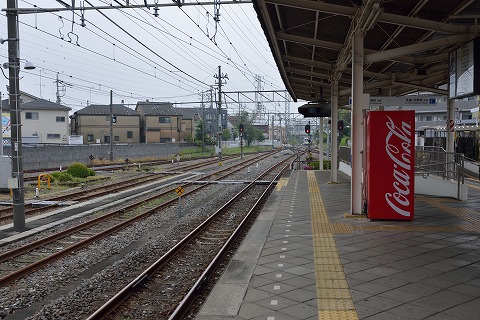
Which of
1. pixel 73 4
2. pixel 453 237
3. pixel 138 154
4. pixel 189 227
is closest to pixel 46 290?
pixel 189 227

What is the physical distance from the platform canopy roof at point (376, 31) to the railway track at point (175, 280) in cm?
464

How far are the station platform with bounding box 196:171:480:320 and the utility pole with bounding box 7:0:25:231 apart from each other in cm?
577

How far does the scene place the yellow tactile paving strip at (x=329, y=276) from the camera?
4.74m

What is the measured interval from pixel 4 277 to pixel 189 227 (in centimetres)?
492

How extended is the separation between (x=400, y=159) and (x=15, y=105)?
8.89 metres

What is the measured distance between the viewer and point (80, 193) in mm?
18047

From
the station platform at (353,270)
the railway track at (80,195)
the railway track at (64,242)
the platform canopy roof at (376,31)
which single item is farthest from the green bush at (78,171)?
the station platform at (353,270)

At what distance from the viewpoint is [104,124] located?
6231 centimetres

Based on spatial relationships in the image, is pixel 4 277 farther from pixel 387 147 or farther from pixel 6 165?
pixel 387 147

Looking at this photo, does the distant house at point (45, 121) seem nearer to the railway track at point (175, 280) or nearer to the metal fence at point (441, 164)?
the metal fence at point (441, 164)

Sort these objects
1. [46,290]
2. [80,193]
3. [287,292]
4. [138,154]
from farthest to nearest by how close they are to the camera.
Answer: [138,154] < [80,193] < [46,290] < [287,292]

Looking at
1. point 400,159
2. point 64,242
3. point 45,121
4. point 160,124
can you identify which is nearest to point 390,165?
point 400,159

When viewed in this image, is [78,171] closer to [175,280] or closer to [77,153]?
[77,153]

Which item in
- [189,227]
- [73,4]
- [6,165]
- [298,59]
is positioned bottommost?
[189,227]
